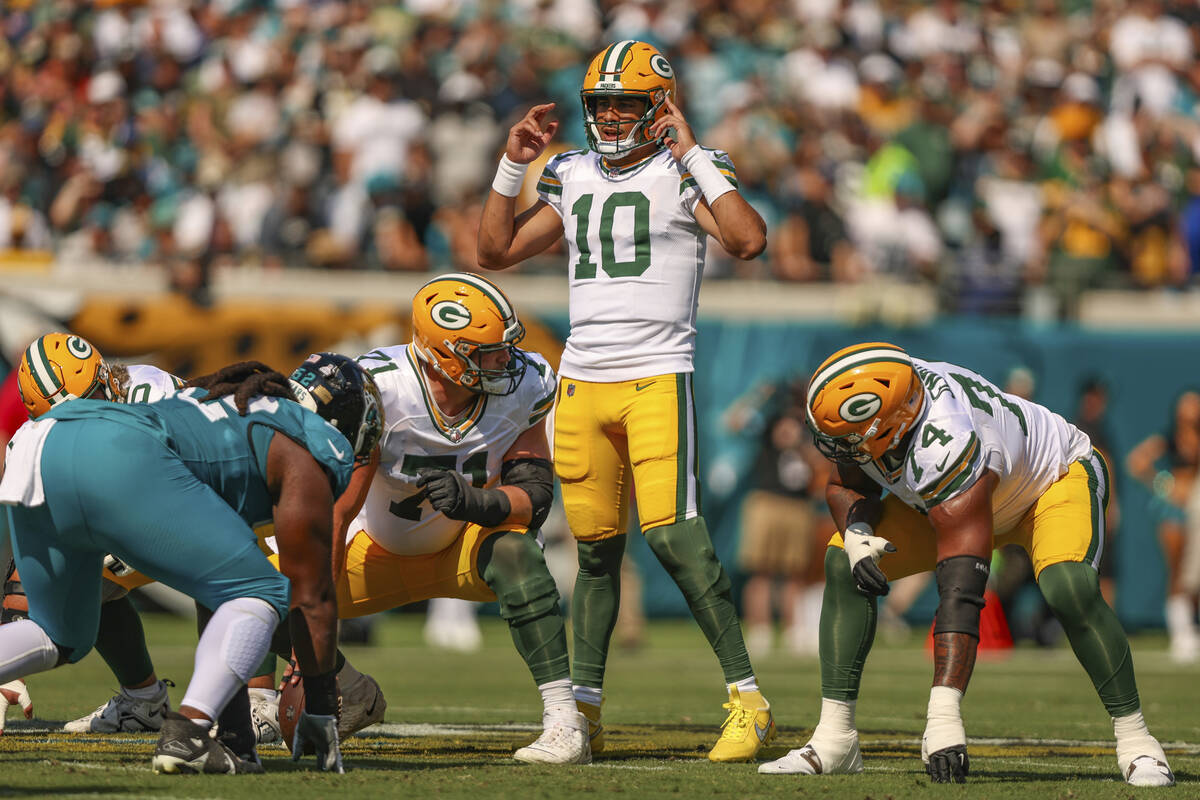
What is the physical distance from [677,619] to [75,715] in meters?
9.03

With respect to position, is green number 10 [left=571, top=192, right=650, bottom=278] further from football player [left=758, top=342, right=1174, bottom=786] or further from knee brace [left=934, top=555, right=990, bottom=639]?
knee brace [left=934, top=555, right=990, bottom=639]

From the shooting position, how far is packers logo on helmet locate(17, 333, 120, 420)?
6.69m

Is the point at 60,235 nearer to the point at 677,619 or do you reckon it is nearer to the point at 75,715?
the point at 677,619

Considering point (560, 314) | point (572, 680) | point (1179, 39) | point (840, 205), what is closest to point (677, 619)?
point (560, 314)

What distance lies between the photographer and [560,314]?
1501 cm

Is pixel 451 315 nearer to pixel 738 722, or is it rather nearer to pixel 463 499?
pixel 463 499

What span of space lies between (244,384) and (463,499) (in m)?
0.96

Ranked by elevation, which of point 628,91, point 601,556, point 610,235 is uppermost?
point 628,91

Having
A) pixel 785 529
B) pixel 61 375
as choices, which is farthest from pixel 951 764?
pixel 785 529

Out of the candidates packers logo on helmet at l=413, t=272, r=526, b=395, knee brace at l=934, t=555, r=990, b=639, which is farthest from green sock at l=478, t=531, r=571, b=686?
knee brace at l=934, t=555, r=990, b=639

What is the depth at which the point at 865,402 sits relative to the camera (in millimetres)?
5641

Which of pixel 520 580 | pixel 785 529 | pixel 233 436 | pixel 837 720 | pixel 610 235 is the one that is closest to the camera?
pixel 233 436

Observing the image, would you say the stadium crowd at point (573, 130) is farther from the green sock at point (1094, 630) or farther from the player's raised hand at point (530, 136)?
the green sock at point (1094, 630)

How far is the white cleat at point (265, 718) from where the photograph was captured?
6484 millimetres
